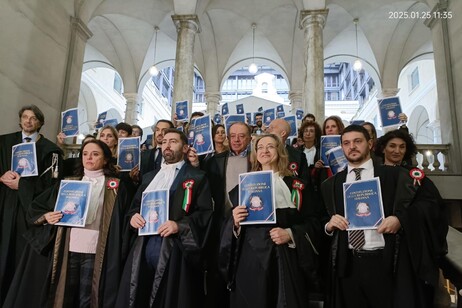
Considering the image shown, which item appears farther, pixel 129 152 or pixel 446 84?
pixel 446 84

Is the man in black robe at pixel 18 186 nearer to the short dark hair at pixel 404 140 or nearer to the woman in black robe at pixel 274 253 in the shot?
the woman in black robe at pixel 274 253

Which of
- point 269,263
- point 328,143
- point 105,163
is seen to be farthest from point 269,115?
point 269,263

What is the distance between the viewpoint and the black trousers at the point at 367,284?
2.46 meters

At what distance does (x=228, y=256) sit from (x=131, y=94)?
1504 centimetres

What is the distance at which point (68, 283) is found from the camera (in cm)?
301

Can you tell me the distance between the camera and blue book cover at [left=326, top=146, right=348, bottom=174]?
3.72 m

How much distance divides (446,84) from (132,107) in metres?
12.3

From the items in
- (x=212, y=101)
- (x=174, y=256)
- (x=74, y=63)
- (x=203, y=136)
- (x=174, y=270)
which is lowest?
(x=174, y=270)

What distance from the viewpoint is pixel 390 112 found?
5672 millimetres

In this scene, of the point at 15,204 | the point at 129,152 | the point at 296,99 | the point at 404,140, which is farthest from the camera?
the point at 296,99

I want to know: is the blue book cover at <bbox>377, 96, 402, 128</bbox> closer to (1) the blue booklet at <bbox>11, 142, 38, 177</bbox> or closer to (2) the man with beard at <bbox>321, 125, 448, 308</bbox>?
(2) the man with beard at <bbox>321, 125, 448, 308</bbox>

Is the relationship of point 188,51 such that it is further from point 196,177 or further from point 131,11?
point 196,177

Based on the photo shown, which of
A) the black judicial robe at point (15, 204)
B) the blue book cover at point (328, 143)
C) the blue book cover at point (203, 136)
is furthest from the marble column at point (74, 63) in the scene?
the blue book cover at point (328, 143)

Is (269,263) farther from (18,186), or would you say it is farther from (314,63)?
(314,63)
